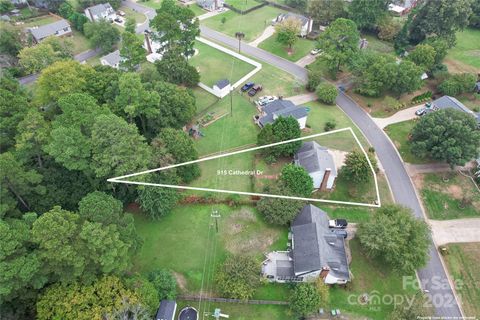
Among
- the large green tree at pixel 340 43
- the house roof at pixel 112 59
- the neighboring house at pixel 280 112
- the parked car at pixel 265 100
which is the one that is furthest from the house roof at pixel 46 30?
the large green tree at pixel 340 43

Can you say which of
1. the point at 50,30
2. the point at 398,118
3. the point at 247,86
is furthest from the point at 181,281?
the point at 50,30

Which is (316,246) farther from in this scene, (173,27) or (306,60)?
(306,60)

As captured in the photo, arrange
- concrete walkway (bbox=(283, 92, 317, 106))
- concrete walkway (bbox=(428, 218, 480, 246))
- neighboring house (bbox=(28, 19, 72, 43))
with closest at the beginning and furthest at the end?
concrete walkway (bbox=(428, 218, 480, 246)) < concrete walkway (bbox=(283, 92, 317, 106)) < neighboring house (bbox=(28, 19, 72, 43))

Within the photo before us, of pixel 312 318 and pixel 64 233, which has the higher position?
pixel 64 233

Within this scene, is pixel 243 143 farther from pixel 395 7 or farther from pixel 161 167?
pixel 395 7

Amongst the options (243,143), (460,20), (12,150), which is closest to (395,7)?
(460,20)

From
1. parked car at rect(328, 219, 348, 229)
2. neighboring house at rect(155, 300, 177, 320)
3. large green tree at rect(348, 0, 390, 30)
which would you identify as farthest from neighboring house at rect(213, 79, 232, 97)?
neighboring house at rect(155, 300, 177, 320)

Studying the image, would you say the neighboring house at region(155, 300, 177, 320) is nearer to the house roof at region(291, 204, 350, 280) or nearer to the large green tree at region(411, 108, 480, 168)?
the house roof at region(291, 204, 350, 280)
